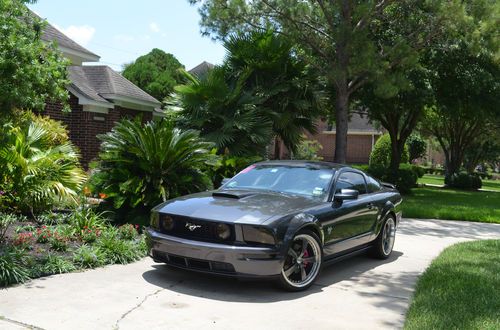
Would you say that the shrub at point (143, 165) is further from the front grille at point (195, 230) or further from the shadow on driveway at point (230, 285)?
the front grille at point (195, 230)

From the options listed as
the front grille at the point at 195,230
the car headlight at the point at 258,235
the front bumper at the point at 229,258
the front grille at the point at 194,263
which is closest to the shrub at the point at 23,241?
the front grille at the point at 194,263

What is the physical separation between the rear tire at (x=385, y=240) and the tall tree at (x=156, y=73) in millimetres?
22085

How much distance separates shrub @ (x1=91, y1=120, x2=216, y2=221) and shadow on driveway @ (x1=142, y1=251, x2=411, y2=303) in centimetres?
208

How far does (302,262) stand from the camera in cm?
568

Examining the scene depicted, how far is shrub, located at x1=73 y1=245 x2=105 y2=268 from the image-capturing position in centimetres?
611

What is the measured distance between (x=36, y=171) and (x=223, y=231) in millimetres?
4020

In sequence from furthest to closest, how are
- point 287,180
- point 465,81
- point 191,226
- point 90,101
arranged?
point 465,81 → point 90,101 → point 287,180 → point 191,226

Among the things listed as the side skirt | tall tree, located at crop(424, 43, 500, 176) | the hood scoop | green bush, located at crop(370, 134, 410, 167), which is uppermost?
tall tree, located at crop(424, 43, 500, 176)

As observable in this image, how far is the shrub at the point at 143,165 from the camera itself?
8.16m

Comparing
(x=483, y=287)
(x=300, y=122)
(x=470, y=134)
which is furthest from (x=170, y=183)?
(x=470, y=134)

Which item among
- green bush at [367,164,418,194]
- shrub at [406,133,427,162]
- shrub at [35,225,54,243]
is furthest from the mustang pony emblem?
shrub at [406,133,427,162]

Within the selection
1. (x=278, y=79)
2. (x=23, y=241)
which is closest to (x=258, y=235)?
(x=23, y=241)

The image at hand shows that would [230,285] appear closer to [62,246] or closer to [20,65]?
[62,246]

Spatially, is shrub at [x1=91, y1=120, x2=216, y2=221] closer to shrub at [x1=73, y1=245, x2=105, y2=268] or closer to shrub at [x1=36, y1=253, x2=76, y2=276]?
shrub at [x1=73, y1=245, x2=105, y2=268]
